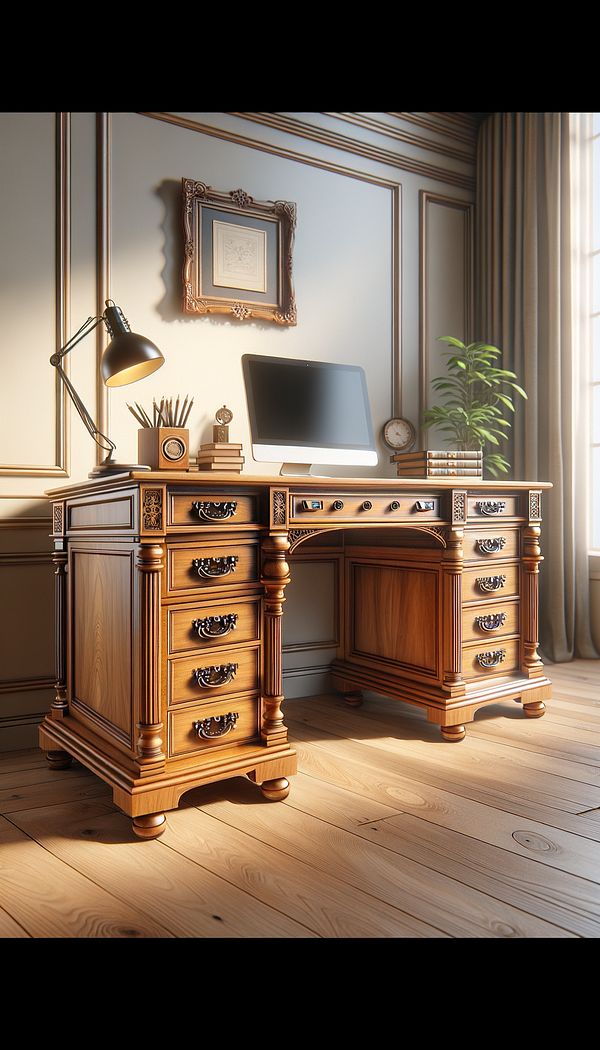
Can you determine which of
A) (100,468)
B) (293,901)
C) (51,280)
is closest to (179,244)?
(51,280)

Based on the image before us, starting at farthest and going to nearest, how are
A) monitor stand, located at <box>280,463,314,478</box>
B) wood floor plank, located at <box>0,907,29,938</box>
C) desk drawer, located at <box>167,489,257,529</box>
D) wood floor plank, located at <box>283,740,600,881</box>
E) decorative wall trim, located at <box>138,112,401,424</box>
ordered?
decorative wall trim, located at <box>138,112,401,424</box>, monitor stand, located at <box>280,463,314,478</box>, desk drawer, located at <box>167,489,257,529</box>, wood floor plank, located at <box>283,740,600,881</box>, wood floor plank, located at <box>0,907,29,938</box>

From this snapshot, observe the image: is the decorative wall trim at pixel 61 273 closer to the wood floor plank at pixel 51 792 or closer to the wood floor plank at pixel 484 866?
the wood floor plank at pixel 51 792

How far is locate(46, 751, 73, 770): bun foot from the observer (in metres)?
2.19

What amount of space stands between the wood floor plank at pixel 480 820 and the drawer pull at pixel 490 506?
3.06 ft

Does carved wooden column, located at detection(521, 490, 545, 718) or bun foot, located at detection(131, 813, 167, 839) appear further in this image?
carved wooden column, located at detection(521, 490, 545, 718)

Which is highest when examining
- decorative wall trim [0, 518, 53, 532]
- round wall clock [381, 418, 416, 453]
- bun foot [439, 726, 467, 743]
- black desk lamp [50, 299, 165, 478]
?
black desk lamp [50, 299, 165, 478]

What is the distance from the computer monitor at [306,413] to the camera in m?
2.48

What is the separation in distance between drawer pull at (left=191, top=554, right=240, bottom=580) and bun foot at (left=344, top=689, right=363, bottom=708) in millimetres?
1179

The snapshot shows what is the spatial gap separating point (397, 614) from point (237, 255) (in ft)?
4.88

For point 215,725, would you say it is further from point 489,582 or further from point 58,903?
point 489,582

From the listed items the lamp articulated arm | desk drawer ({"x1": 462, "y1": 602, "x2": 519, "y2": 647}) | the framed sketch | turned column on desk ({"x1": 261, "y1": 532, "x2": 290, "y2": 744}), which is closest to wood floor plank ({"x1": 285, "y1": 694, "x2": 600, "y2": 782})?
desk drawer ({"x1": 462, "y1": 602, "x2": 519, "y2": 647})

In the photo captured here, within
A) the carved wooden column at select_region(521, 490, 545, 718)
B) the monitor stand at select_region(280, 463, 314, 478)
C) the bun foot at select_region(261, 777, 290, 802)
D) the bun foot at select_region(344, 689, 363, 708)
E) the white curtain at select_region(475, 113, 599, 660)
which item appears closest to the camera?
the bun foot at select_region(261, 777, 290, 802)

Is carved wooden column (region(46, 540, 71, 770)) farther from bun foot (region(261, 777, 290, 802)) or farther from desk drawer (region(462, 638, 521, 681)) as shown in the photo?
desk drawer (region(462, 638, 521, 681))
